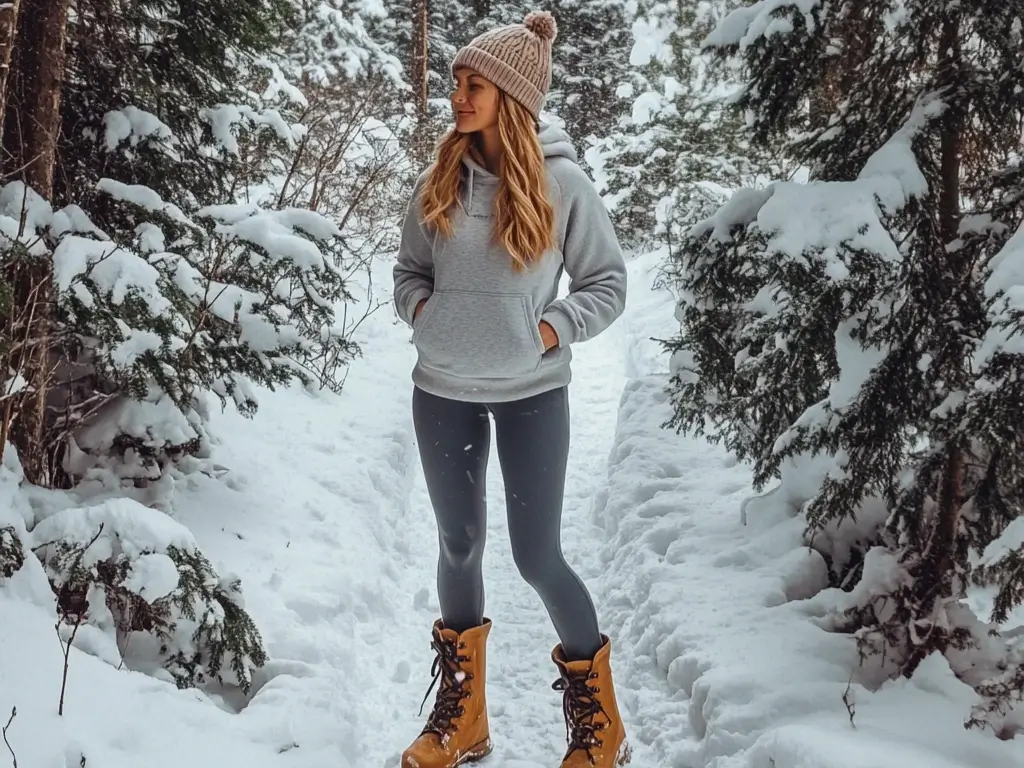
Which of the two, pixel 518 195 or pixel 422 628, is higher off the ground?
pixel 518 195

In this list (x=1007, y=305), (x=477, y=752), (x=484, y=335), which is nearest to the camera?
(x=1007, y=305)

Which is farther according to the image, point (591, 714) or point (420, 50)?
point (420, 50)

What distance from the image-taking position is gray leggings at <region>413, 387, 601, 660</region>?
2.68 m

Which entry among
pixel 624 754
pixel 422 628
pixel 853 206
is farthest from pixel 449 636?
pixel 853 206

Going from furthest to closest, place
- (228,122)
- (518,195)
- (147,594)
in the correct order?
(228,122) → (147,594) → (518,195)

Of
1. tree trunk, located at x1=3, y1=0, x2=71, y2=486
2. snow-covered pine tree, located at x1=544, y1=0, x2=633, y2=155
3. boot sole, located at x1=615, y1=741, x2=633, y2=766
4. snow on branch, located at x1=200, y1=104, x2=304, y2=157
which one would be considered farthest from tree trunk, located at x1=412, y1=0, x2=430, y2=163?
boot sole, located at x1=615, y1=741, x2=633, y2=766

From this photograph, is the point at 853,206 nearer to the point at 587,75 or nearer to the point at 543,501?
the point at 543,501

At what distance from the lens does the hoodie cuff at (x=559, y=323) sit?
254 centimetres

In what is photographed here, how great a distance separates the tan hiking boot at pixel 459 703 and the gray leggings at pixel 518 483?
267mm

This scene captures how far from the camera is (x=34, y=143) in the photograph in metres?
3.22

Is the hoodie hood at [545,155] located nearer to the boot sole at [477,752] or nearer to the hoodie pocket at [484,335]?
the hoodie pocket at [484,335]

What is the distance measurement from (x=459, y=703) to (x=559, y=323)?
145 cm

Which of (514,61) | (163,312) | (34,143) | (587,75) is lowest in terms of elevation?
(163,312)

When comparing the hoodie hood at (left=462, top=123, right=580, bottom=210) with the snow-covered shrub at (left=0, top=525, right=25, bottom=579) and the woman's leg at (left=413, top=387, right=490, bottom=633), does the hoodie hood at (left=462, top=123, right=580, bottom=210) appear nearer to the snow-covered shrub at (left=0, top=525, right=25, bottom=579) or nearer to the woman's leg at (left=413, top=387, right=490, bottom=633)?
the woman's leg at (left=413, top=387, right=490, bottom=633)
